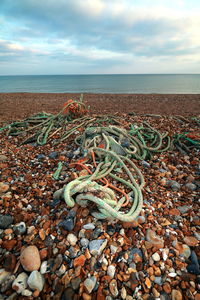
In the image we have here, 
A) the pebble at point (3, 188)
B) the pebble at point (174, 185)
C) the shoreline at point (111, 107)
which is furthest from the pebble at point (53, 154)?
the shoreline at point (111, 107)

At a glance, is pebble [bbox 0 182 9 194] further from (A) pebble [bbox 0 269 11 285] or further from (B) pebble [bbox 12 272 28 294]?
(B) pebble [bbox 12 272 28 294]

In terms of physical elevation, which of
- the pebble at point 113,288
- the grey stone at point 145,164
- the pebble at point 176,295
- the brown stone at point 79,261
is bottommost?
the pebble at point 176,295

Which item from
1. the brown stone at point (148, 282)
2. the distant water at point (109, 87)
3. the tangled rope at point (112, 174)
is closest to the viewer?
the brown stone at point (148, 282)

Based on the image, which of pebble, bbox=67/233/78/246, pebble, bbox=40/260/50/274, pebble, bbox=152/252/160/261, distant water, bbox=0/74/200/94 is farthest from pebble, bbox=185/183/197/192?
distant water, bbox=0/74/200/94

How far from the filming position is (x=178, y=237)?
1.56 m

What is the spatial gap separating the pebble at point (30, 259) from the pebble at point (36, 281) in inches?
1.8

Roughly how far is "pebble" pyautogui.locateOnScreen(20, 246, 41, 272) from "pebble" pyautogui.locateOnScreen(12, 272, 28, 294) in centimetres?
4

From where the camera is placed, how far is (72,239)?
1424 millimetres

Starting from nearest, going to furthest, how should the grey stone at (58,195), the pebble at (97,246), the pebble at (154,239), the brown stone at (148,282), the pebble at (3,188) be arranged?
1. the brown stone at (148,282)
2. the pebble at (97,246)
3. the pebble at (154,239)
4. the grey stone at (58,195)
5. the pebble at (3,188)

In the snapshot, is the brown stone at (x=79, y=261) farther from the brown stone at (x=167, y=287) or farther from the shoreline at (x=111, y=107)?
the shoreline at (x=111, y=107)

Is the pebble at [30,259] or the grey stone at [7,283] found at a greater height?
the pebble at [30,259]

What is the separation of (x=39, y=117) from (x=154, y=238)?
4.40m

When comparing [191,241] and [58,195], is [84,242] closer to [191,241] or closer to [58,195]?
[58,195]

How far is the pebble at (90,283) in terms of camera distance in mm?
1132
